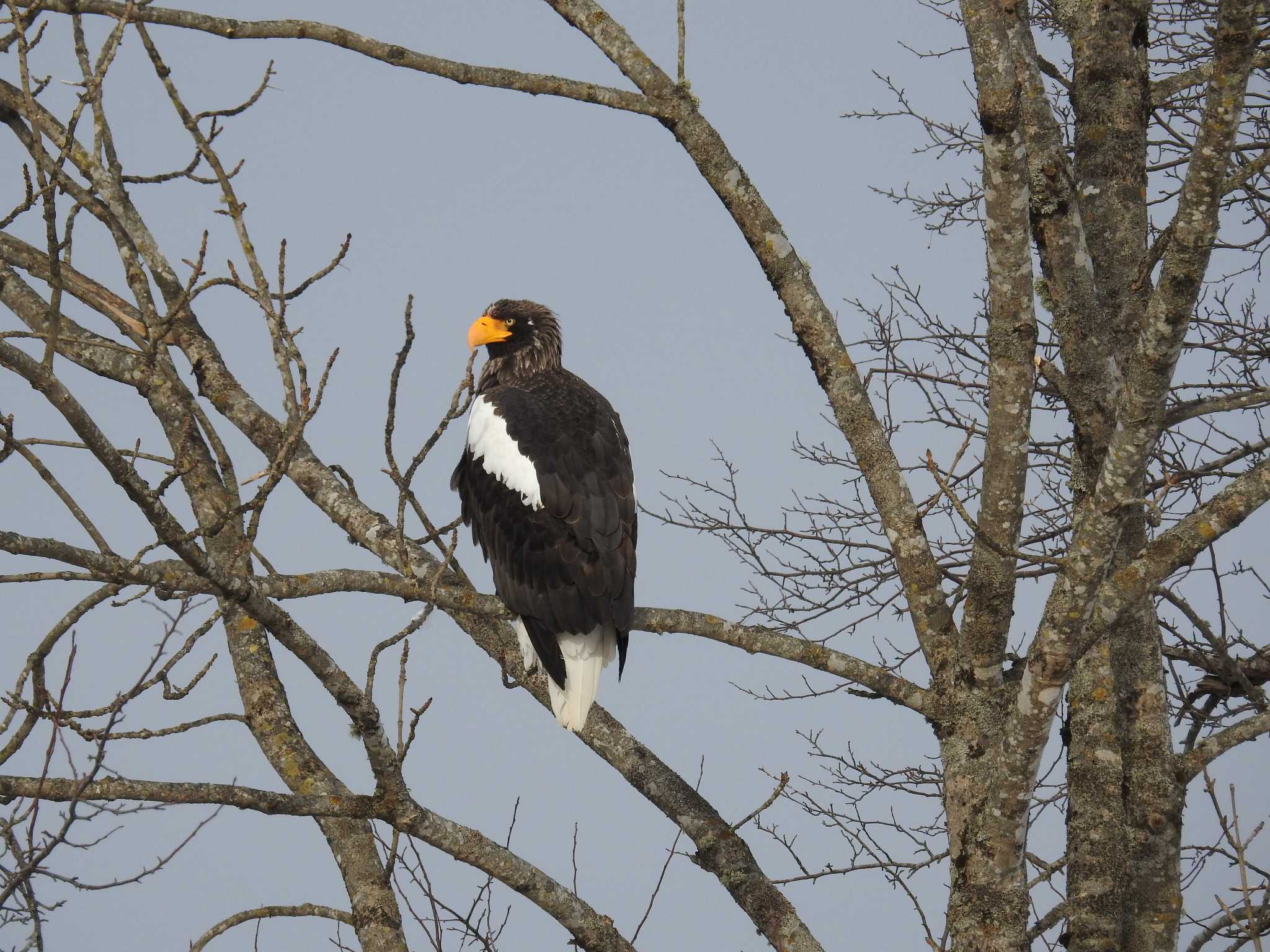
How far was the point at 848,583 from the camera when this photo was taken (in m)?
5.95

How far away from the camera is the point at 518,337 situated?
6.38 metres

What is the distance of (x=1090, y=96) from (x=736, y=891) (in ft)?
9.82

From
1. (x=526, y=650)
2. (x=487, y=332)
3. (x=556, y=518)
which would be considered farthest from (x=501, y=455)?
(x=487, y=332)

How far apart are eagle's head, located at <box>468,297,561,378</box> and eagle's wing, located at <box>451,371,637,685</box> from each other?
112cm

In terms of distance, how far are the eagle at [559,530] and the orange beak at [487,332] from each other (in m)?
1.04

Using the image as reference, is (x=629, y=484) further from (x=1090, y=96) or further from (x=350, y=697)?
(x=1090, y=96)

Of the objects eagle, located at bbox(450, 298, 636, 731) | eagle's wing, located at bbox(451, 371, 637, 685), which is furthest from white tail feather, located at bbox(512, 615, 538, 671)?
eagle's wing, located at bbox(451, 371, 637, 685)

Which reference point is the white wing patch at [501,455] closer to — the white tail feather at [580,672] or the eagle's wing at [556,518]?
the eagle's wing at [556,518]

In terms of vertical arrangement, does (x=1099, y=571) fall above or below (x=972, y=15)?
below

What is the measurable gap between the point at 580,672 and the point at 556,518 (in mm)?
574

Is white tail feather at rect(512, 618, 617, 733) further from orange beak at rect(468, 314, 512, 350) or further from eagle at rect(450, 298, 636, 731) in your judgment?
orange beak at rect(468, 314, 512, 350)

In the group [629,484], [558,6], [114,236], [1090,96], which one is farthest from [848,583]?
[114,236]

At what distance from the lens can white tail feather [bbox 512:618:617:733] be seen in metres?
4.82

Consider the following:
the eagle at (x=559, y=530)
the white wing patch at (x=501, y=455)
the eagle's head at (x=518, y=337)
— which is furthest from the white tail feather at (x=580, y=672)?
the eagle's head at (x=518, y=337)
